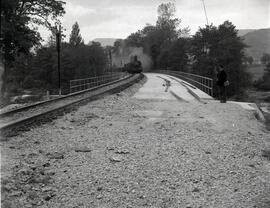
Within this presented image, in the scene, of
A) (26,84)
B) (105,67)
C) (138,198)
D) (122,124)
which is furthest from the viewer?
(26,84)

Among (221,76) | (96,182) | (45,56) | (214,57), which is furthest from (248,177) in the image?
(45,56)

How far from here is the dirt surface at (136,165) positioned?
6.17 metres

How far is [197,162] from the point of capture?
7.85 metres

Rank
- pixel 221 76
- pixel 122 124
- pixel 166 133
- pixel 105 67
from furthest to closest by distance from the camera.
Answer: pixel 105 67 → pixel 221 76 → pixel 122 124 → pixel 166 133

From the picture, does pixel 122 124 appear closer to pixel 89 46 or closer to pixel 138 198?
pixel 138 198

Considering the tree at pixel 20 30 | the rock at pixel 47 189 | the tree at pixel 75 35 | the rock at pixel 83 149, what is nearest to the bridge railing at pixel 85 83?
the tree at pixel 20 30

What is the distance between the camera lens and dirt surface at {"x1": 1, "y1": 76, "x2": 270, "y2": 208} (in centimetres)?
617

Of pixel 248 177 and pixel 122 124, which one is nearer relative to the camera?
pixel 248 177

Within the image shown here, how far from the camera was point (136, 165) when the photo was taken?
25.0 ft

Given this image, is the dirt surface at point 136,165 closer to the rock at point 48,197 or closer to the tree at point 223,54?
the rock at point 48,197

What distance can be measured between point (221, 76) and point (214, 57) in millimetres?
42603

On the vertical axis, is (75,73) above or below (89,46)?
below

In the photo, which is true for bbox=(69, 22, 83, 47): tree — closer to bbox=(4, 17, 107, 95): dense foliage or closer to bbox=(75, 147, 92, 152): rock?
bbox=(4, 17, 107, 95): dense foliage

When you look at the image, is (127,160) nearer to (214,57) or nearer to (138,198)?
(138,198)
